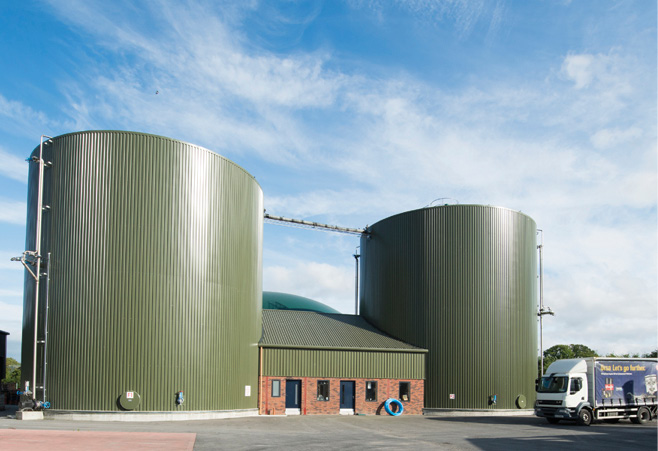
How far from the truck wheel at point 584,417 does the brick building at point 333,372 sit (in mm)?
10743

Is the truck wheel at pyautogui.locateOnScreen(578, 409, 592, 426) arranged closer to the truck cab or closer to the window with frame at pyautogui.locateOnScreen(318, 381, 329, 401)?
the truck cab

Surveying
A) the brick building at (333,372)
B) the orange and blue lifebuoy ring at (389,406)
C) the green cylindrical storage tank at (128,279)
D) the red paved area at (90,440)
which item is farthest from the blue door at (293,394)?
the red paved area at (90,440)

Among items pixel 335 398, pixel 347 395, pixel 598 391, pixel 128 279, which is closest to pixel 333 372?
pixel 335 398

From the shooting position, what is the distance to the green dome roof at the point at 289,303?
50.4 meters

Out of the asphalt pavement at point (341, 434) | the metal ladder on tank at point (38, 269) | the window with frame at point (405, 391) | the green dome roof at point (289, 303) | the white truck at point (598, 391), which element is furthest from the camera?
the green dome roof at point (289, 303)

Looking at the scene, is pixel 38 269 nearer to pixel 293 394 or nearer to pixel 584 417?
pixel 293 394

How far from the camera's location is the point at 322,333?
4162 centimetres

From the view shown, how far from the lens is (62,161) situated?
30672mm

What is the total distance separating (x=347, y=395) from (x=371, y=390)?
1686mm

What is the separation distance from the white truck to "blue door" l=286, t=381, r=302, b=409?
13.9 m

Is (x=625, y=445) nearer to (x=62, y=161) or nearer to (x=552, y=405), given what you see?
(x=552, y=405)

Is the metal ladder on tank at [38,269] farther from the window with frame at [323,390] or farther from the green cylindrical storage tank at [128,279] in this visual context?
the window with frame at [323,390]

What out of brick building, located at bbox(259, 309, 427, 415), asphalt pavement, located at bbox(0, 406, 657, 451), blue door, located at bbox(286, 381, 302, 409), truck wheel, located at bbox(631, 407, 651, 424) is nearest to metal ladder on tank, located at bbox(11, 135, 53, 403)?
asphalt pavement, located at bbox(0, 406, 657, 451)

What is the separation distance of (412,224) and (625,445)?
22.0 meters
